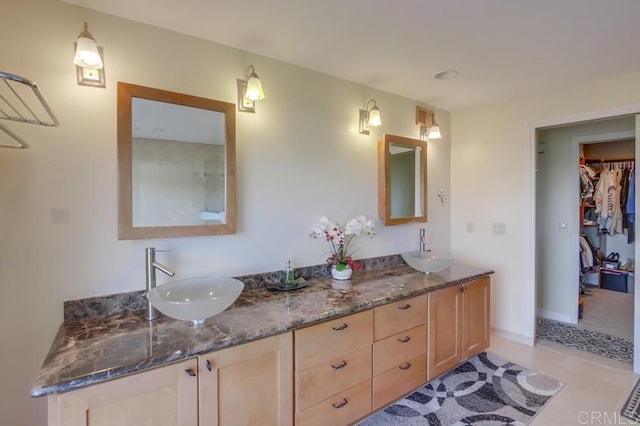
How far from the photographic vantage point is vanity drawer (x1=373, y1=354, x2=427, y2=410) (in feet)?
6.68

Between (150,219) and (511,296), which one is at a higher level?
(150,219)

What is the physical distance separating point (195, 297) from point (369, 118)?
1.97 meters

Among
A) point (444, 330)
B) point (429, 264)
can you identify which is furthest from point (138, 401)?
point (429, 264)

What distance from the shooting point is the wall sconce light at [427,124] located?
322cm

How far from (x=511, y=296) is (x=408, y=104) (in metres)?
2.21

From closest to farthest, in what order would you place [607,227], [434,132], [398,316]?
[398,316], [434,132], [607,227]

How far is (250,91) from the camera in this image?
2025 mm

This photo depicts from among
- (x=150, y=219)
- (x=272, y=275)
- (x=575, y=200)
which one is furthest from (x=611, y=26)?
(x=150, y=219)

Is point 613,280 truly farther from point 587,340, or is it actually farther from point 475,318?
point 475,318

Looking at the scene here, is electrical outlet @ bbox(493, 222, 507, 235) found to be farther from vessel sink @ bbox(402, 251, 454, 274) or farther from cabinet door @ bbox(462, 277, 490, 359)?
vessel sink @ bbox(402, 251, 454, 274)

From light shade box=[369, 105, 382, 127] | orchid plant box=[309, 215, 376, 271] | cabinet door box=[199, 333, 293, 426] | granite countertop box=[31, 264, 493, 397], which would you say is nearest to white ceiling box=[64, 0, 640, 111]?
Result: light shade box=[369, 105, 382, 127]

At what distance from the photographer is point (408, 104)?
10.5 feet

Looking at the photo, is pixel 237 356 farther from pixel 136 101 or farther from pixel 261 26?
pixel 261 26

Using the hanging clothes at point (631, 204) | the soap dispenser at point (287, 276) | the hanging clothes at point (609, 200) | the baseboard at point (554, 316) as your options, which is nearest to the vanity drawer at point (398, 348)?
the soap dispenser at point (287, 276)
